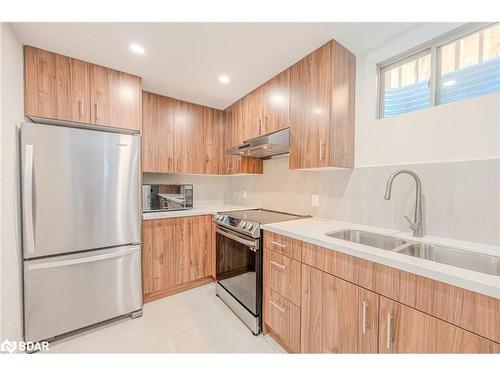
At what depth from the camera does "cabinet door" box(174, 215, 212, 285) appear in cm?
226

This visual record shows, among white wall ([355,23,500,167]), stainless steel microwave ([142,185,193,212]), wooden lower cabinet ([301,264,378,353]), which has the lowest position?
wooden lower cabinet ([301,264,378,353])

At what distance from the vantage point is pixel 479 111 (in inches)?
44.8

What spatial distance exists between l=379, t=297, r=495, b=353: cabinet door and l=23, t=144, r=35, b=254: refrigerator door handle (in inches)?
88.9

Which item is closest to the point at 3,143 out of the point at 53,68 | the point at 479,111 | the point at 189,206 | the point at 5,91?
the point at 5,91

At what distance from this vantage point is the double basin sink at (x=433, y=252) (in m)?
1.02

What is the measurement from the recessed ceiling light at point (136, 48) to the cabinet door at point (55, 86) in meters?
0.53

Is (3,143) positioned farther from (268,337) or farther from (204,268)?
(268,337)

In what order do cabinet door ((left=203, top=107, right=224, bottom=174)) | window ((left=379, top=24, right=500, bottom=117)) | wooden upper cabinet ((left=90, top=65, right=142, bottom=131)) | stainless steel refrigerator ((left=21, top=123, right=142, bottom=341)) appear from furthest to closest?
cabinet door ((left=203, top=107, right=224, bottom=174))
wooden upper cabinet ((left=90, top=65, right=142, bottom=131))
stainless steel refrigerator ((left=21, top=123, right=142, bottom=341))
window ((left=379, top=24, right=500, bottom=117))

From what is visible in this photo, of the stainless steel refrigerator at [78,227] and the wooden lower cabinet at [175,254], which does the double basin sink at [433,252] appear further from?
the stainless steel refrigerator at [78,227]

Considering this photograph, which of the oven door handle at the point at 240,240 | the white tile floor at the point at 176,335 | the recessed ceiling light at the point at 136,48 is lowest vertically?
the white tile floor at the point at 176,335

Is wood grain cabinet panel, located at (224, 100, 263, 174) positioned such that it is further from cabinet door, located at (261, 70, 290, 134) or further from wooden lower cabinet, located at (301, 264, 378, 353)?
wooden lower cabinet, located at (301, 264, 378, 353)

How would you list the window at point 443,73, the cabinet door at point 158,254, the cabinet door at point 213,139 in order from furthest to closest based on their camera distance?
1. the cabinet door at point 213,139
2. the cabinet door at point 158,254
3. the window at point 443,73

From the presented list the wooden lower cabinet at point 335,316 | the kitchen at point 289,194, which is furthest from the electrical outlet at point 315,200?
the wooden lower cabinet at point 335,316

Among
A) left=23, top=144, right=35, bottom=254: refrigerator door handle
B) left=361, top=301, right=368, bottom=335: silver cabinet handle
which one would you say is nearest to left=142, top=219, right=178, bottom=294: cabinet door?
left=23, top=144, right=35, bottom=254: refrigerator door handle
